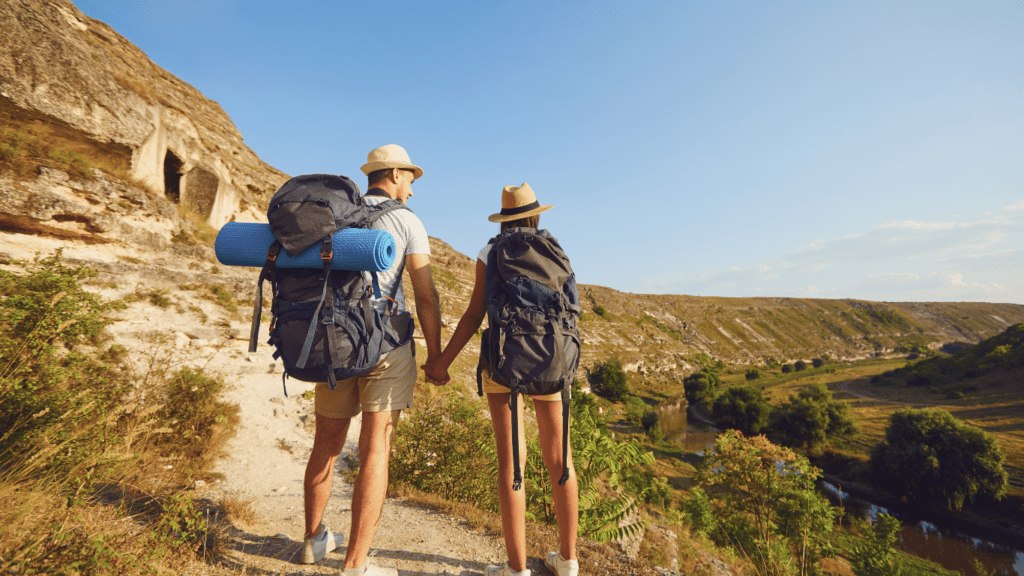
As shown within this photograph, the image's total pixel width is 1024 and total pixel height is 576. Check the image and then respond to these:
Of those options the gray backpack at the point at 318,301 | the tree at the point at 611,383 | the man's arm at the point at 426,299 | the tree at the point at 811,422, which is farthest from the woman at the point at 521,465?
the tree at the point at 611,383

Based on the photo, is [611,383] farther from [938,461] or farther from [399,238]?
[399,238]

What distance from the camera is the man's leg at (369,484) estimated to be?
2.10 m

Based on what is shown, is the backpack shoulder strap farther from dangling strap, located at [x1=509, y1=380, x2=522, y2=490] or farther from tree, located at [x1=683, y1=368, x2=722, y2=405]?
tree, located at [x1=683, y1=368, x2=722, y2=405]

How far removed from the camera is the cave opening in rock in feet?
43.7

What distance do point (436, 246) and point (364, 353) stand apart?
194 feet

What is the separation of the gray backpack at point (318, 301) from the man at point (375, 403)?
0.21 meters

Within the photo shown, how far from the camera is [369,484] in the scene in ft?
7.09

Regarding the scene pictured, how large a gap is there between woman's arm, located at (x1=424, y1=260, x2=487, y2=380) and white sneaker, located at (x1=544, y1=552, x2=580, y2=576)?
1504 millimetres

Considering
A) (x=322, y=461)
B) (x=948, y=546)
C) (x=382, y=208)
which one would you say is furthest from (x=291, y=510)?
(x=948, y=546)

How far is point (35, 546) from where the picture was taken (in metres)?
1.57

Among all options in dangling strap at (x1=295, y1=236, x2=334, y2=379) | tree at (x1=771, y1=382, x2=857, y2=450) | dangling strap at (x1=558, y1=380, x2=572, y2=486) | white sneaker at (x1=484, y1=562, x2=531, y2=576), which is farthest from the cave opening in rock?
tree at (x1=771, y1=382, x2=857, y2=450)

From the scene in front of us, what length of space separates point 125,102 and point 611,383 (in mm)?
52486

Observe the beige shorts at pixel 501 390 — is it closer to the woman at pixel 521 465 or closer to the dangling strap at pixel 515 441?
the woman at pixel 521 465

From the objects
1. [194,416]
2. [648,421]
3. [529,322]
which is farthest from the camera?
[648,421]
